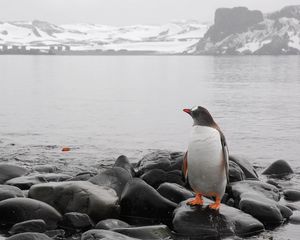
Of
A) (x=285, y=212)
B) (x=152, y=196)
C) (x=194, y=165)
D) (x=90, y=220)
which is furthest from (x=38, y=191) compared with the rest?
(x=285, y=212)

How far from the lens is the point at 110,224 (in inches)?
372

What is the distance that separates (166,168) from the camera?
508 inches

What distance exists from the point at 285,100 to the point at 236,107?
6199mm

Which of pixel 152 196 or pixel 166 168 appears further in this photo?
pixel 166 168

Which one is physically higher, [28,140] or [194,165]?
[194,165]

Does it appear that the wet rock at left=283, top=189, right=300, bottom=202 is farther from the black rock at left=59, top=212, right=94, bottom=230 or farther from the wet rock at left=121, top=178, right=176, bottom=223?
the black rock at left=59, top=212, right=94, bottom=230

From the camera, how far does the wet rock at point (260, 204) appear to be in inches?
405

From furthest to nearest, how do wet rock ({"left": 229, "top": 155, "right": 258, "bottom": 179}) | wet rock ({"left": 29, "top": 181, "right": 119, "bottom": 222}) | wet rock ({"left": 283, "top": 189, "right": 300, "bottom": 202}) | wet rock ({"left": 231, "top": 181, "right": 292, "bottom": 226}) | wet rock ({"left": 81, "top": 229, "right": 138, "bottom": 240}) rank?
wet rock ({"left": 229, "top": 155, "right": 258, "bottom": 179})
wet rock ({"left": 283, "top": 189, "right": 300, "bottom": 202})
wet rock ({"left": 231, "top": 181, "right": 292, "bottom": 226})
wet rock ({"left": 29, "top": 181, "right": 119, "bottom": 222})
wet rock ({"left": 81, "top": 229, "right": 138, "bottom": 240})

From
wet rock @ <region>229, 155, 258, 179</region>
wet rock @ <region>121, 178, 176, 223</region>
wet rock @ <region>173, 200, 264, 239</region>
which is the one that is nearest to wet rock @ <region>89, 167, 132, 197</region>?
wet rock @ <region>121, 178, 176, 223</region>

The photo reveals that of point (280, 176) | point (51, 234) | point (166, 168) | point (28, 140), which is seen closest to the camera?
point (51, 234)

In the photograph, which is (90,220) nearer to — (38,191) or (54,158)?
(38,191)

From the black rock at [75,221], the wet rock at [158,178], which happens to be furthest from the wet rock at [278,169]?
the black rock at [75,221]

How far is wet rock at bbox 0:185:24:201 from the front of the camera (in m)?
10.3

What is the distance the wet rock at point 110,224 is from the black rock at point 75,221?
0.35 m
